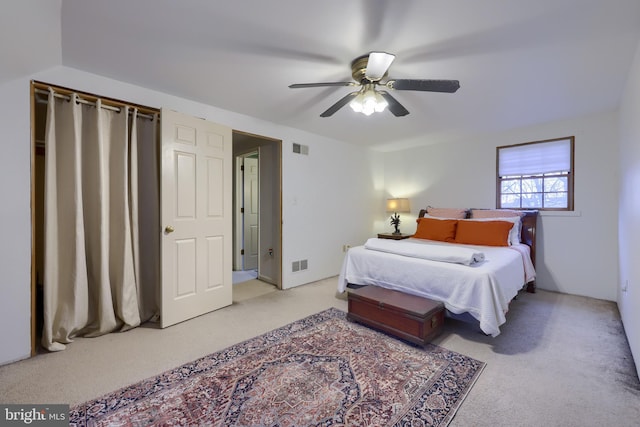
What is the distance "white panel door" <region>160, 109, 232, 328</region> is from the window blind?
3901 mm

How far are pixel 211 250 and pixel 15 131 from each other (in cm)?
176

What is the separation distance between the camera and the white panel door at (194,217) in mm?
2656

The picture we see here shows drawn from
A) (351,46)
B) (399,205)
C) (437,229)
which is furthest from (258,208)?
(351,46)

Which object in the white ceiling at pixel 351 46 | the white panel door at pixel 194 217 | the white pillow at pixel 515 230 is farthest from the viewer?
the white pillow at pixel 515 230

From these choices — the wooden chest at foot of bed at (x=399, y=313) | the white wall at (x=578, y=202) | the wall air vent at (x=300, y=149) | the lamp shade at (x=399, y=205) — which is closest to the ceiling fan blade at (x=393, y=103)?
the wooden chest at foot of bed at (x=399, y=313)

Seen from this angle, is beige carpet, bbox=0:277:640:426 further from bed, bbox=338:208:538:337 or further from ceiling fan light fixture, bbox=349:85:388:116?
ceiling fan light fixture, bbox=349:85:388:116

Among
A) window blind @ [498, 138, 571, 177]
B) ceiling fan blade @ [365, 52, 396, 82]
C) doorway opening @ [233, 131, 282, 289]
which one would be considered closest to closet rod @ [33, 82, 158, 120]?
doorway opening @ [233, 131, 282, 289]

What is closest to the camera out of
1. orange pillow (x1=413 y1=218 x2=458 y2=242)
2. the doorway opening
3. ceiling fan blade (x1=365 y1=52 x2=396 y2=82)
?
ceiling fan blade (x1=365 y1=52 x2=396 y2=82)

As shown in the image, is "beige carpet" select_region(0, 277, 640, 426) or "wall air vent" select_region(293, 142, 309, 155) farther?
"wall air vent" select_region(293, 142, 309, 155)

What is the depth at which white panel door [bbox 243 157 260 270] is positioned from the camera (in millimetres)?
5117

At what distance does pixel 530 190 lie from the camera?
395cm

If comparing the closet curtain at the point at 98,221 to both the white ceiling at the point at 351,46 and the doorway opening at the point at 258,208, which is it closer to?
the white ceiling at the point at 351,46

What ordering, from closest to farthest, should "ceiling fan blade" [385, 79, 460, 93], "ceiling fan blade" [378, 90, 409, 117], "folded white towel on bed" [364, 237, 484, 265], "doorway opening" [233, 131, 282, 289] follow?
"ceiling fan blade" [385, 79, 460, 93] → "ceiling fan blade" [378, 90, 409, 117] → "folded white towel on bed" [364, 237, 484, 265] → "doorway opening" [233, 131, 282, 289]

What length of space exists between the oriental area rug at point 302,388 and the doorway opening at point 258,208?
187cm
